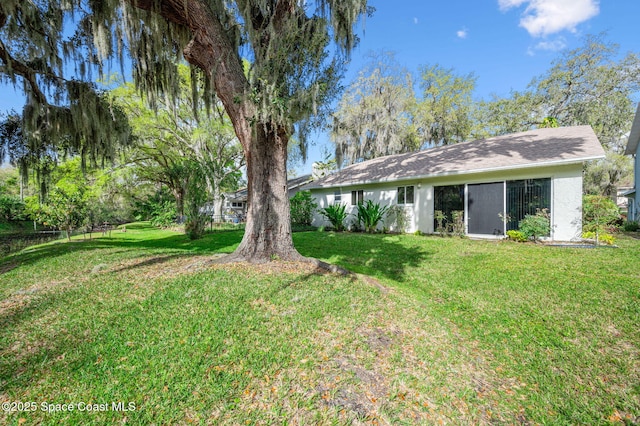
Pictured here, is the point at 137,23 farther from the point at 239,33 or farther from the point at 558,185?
the point at 558,185

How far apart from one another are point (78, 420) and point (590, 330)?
5.42 meters

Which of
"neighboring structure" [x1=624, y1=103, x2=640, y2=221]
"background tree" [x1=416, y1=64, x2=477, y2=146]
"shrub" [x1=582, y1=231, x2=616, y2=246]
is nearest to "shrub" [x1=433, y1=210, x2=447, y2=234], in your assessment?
"shrub" [x1=582, y1=231, x2=616, y2=246]

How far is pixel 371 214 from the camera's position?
1186 centimetres

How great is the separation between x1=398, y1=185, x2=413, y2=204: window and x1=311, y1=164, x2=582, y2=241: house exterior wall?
18cm

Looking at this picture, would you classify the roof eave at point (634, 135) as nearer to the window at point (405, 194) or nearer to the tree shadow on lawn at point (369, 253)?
the window at point (405, 194)

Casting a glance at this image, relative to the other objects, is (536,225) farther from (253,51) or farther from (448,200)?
(253,51)

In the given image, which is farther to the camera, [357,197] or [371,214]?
[357,197]

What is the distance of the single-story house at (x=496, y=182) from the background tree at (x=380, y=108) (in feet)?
27.8

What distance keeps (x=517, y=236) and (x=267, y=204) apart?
7.96m

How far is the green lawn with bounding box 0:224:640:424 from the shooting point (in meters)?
2.05

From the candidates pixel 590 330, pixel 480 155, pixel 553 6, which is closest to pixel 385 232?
pixel 480 155

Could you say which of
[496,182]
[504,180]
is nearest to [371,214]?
[496,182]

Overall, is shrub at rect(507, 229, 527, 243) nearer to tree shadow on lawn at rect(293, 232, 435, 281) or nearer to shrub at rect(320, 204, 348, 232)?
tree shadow on lawn at rect(293, 232, 435, 281)

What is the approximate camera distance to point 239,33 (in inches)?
204
